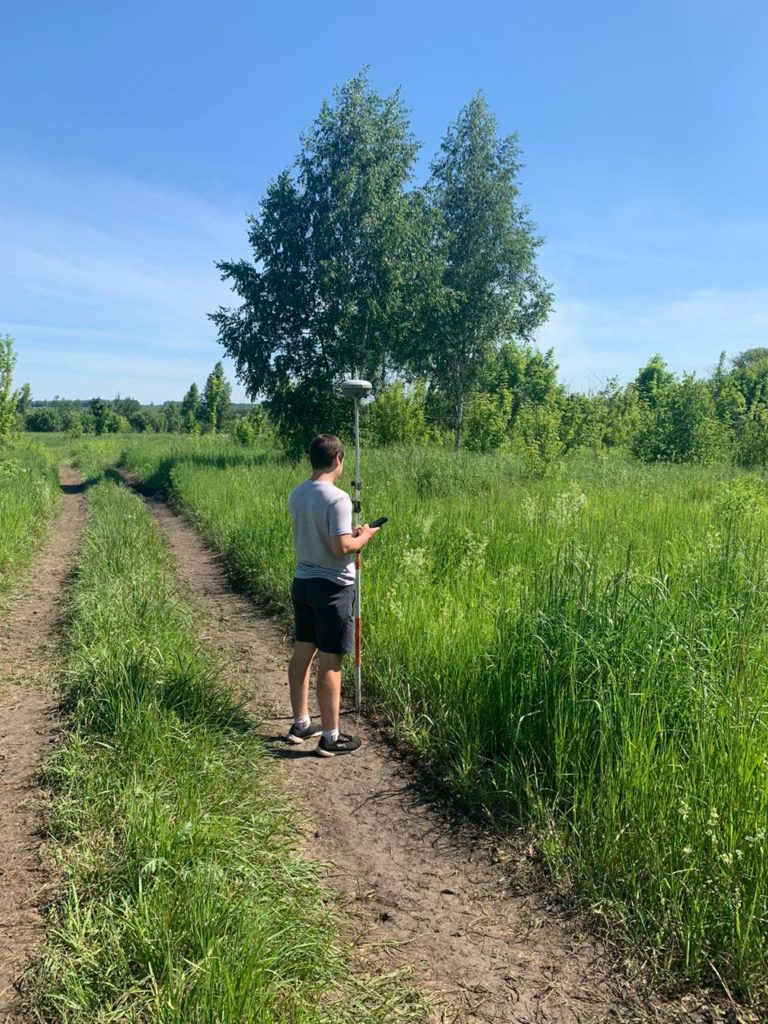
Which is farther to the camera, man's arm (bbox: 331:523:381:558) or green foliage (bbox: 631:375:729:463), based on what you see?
green foliage (bbox: 631:375:729:463)

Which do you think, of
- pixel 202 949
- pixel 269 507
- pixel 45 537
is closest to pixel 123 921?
pixel 202 949

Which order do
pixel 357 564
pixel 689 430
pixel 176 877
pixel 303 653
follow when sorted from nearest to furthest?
pixel 176 877
pixel 303 653
pixel 357 564
pixel 689 430

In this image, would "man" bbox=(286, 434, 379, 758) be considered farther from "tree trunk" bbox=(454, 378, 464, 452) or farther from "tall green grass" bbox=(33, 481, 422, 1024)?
"tree trunk" bbox=(454, 378, 464, 452)

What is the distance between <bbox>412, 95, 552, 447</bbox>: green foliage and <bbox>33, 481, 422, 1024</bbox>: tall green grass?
28.6m

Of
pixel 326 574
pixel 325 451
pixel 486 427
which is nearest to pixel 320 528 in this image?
pixel 326 574

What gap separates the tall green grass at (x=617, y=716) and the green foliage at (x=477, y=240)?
89.4 feet

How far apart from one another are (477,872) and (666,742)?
1.19 m

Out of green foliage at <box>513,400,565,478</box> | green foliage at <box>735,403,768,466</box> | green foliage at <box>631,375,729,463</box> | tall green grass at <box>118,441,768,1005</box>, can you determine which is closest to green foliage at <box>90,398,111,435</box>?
green foliage at <box>513,400,565,478</box>

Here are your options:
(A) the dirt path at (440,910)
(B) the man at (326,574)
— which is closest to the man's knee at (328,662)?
(B) the man at (326,574)

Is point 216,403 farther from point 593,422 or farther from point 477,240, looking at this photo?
point 593,422

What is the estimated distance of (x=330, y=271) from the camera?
83.9 feet

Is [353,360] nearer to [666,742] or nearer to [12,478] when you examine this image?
[12,478]

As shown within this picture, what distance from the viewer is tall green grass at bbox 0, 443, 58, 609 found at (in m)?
9.90

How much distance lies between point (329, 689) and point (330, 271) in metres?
23.6
